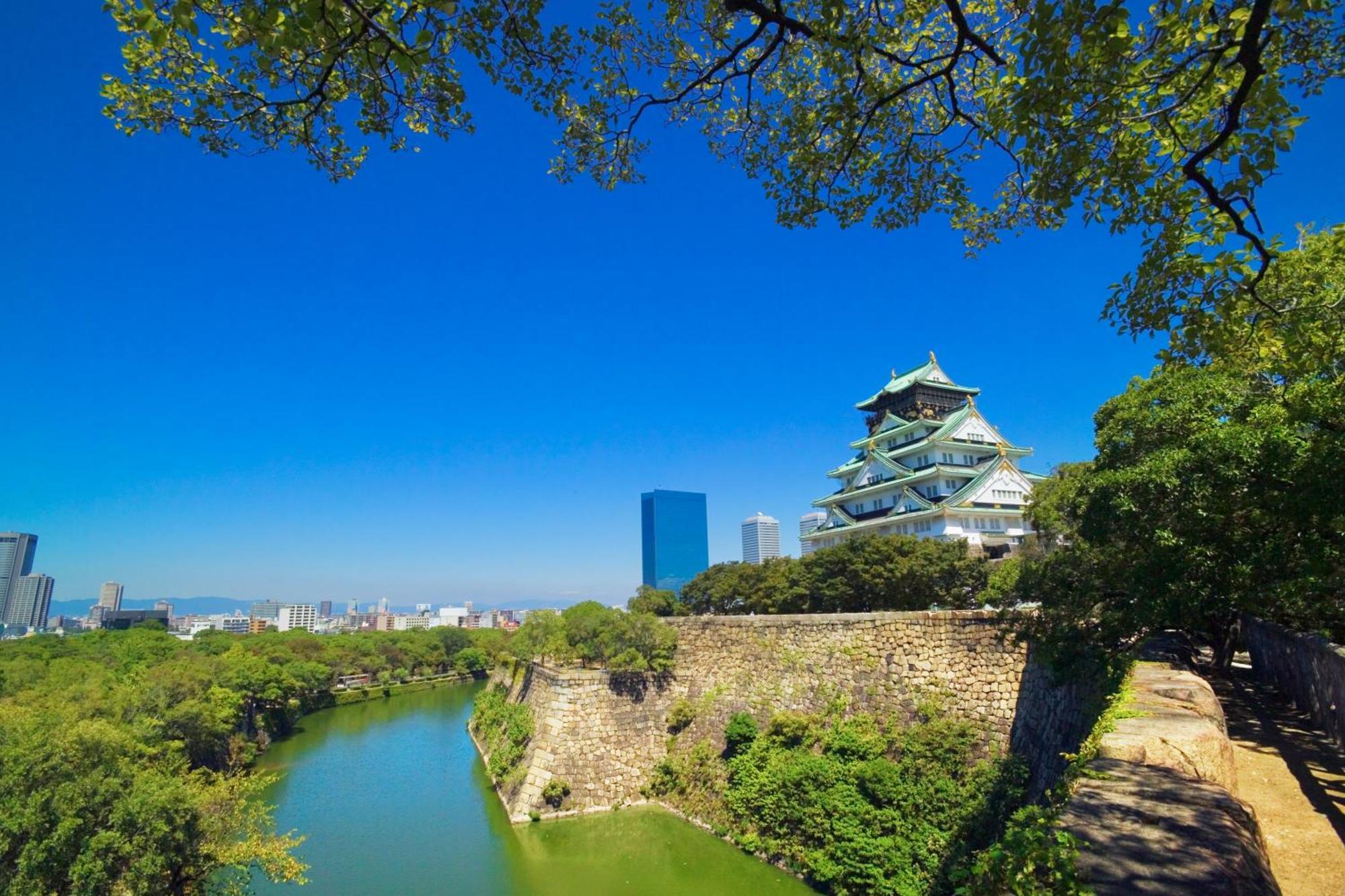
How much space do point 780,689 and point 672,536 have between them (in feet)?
456

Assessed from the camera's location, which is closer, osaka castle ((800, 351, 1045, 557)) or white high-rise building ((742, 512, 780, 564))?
osaka castle ((800, 351, 1045, 557))

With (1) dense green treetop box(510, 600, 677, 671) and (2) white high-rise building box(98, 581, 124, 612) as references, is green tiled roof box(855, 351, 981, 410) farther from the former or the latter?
(2) white high-rise building box(98, 581, 124, 612)

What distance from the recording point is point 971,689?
10344mm

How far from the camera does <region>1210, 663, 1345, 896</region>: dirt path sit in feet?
10.5

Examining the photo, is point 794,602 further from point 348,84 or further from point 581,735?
point 348,84

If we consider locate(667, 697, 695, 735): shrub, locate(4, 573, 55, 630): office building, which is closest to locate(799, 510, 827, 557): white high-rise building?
locate(667, 697, 695, 735): shrub

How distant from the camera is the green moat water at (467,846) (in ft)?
34.9

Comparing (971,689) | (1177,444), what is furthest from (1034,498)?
(1177,444)

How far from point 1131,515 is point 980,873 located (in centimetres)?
538

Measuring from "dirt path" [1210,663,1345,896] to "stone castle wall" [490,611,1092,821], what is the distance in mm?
2146

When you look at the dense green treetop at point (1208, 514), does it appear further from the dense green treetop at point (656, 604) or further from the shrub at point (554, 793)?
the dense green treetop at point (656, 604)

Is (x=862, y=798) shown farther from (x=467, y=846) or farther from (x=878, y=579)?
(x=878, y=579)

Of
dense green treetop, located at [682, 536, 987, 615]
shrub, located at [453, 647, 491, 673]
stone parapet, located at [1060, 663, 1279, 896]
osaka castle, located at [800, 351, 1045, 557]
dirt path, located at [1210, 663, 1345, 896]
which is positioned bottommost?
shrub, located at [453, 647, 491, 673]

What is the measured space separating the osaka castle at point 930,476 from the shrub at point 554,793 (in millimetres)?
15118
